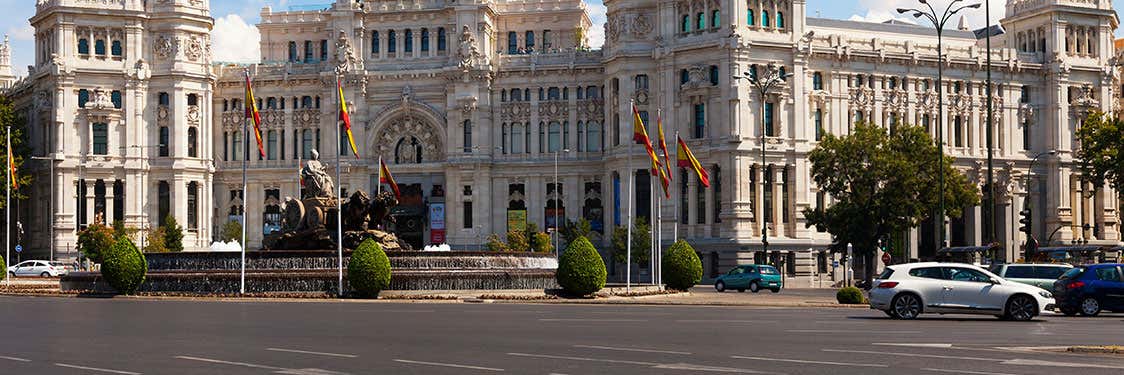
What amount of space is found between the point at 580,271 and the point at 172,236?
57.7 metres

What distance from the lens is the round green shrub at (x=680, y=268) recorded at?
64.9 m

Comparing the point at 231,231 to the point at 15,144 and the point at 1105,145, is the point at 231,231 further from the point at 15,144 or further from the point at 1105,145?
the point at 1105,145

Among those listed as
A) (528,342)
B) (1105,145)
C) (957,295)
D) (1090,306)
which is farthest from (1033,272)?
(1105,145)

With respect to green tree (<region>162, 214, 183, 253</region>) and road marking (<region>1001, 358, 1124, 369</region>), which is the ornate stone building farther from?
road marking (<region>1001, 358, 1124, 369</region>)

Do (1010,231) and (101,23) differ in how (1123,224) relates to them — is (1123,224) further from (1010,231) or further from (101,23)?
(101,23)

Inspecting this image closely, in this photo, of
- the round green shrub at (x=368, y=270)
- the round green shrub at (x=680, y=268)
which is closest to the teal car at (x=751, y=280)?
the round green shrub at (x=680, y=268)

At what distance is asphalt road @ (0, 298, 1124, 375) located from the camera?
22.7 m

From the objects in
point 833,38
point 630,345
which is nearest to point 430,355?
point 630,345

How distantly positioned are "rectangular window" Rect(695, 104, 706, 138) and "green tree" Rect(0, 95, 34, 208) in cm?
4806

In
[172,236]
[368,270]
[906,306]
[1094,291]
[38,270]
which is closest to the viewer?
[906,306]

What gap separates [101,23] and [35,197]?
14983 millimetres

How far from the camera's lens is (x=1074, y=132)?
364 ft

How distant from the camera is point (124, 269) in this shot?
56.8m

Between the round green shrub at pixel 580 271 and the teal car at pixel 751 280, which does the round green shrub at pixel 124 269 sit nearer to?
the round green shrub at pixel 580 271
